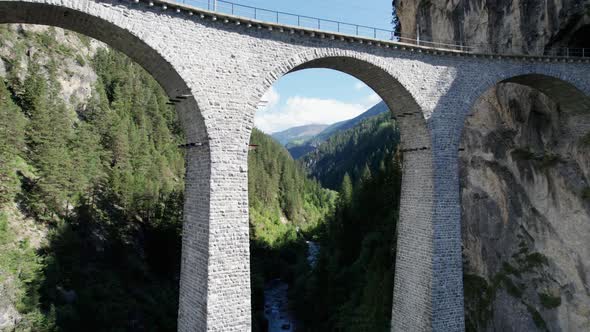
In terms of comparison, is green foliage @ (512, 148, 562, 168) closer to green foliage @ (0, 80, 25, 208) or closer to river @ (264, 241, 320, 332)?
river @ (264, 241, 320, 332)

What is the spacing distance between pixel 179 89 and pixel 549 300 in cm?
1763

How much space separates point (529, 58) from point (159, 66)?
1451 centimetres

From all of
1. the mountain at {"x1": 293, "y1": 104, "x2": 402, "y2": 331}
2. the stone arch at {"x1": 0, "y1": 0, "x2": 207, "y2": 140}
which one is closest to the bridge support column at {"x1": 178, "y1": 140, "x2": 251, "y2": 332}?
the stone arch at {"x1": 0, "y1": 0, "x2": 207, "y2": 140}

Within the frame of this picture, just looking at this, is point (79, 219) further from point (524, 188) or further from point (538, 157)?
point (538, 157)

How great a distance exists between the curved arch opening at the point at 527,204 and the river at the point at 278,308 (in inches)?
730

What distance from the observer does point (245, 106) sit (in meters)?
11.7

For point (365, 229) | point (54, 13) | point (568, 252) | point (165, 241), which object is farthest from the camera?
point (165, 241)

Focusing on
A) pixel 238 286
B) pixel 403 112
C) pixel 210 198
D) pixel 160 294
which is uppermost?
pixel 403 112

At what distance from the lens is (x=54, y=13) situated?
982cm

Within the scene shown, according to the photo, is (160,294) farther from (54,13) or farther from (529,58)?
(529,58)

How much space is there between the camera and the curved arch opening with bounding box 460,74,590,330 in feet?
55.0

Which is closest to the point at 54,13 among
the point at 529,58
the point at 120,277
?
the point at 529,58

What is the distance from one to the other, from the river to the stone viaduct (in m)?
20.5

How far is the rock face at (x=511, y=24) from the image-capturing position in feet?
56.7
